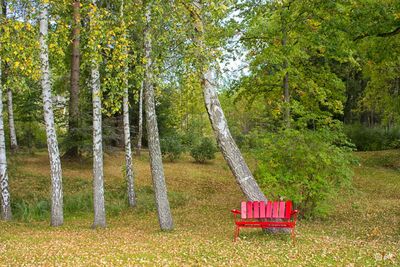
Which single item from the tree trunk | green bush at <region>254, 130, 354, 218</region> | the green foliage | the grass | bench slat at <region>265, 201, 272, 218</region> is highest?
the tree trunk

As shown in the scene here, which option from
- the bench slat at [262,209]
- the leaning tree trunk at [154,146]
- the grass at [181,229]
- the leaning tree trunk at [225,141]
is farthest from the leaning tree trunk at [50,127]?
the bench slat at [262,209]

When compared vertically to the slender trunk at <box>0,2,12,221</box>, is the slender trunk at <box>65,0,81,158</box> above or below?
above

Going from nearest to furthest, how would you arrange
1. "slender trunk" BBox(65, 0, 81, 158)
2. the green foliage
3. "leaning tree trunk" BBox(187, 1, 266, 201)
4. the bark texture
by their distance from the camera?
"leaning tree trunk" BBox(187, 1, 266, 201)
the bark texture
"slender trunk" BBox(65, 0, 81, 158)
the green foliage

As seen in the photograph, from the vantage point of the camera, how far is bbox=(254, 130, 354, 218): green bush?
39.1 ft

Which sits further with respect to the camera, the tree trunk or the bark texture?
the tree trunk

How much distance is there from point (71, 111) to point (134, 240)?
11092 mm

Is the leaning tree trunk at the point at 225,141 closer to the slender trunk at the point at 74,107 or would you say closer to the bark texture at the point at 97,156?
the bark texture at the point at 97,156

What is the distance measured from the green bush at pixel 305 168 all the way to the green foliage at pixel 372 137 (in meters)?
18.2

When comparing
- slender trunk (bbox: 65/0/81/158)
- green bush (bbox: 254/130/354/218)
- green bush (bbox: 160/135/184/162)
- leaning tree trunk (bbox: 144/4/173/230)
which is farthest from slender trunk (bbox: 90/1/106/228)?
green bush (bbox: 160/135/184/162)

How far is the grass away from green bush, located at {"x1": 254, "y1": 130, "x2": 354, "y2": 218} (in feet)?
2.94

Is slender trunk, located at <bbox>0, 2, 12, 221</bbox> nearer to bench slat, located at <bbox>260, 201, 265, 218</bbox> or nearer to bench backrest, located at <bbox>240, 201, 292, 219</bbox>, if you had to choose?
bench backrest, located at <bbox>240, 201, 292, 219</bbox>

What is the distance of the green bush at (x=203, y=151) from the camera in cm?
2414

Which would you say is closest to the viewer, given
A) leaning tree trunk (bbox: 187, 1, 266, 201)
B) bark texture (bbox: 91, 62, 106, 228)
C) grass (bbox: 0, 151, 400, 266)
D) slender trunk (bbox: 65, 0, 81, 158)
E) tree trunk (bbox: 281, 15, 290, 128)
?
Result: grass (bbox: 0, 151, 400, 266)

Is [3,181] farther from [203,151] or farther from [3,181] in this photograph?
[203,151]
